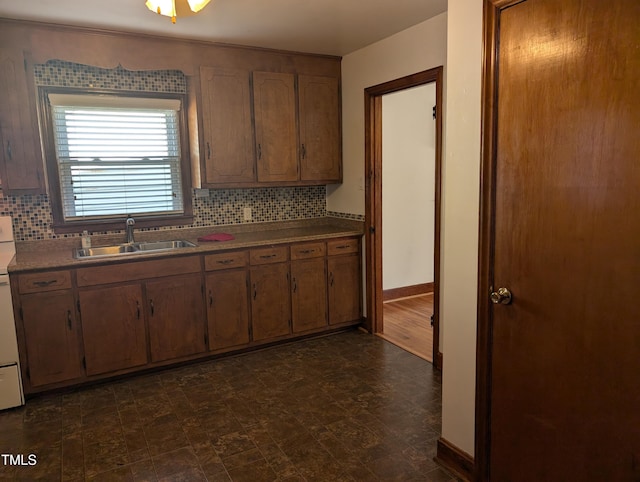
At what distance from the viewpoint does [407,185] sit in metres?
5.18

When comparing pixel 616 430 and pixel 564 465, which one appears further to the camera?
pixel 564 465

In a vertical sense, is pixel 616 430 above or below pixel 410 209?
below

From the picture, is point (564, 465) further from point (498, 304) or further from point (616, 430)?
point (498, 304)

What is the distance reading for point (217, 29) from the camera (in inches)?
131

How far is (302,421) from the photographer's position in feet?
8.87

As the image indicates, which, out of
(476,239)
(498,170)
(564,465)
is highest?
(498,170)

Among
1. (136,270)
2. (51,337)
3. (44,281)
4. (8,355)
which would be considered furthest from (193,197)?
(8,355)

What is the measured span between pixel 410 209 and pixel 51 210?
3.50m

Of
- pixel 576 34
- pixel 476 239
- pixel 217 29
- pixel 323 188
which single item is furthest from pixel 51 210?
pixel 576 34

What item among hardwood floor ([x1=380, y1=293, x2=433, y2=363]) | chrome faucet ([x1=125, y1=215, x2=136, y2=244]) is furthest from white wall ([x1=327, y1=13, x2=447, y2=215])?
chrome faucet ([x1=125, y1=215, x2=136, y2=244])

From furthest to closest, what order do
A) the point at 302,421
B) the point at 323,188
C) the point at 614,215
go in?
the point at 323,188 < the point at 302,421 < the point at 614,215

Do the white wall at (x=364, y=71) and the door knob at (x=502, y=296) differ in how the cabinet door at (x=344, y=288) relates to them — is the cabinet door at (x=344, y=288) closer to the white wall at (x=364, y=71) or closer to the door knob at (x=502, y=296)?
the white wall at (x=364, y=71)

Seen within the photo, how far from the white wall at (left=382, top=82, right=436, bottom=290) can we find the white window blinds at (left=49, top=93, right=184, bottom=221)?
2238 millimetres

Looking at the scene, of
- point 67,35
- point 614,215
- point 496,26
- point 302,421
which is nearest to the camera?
point 614,215
